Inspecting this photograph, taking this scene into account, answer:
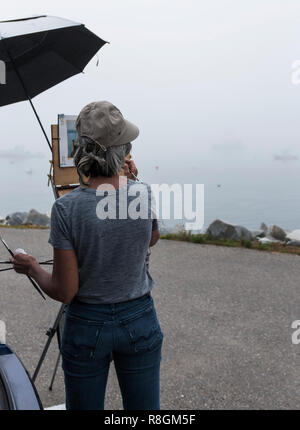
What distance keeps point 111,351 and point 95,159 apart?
77 centimetres

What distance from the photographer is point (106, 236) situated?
1.63m

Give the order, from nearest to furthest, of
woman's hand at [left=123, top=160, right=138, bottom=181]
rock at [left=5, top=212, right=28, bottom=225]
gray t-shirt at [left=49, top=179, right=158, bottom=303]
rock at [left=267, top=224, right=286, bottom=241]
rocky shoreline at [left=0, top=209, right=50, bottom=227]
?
gray t-shirt at [left=49, top=179, right=158, bottom=303] < woman's hand at [left=123, top=160, right=138, bottom=181] < rock at [left=267, top=224, right=286, bottom=241] < rocky shoreline at [left=0, top=209, right=50, bottom=227] < rock at [left=5, top=212, right=28, bottom=225]

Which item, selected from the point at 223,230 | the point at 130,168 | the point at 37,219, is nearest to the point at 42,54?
the point at 130,168

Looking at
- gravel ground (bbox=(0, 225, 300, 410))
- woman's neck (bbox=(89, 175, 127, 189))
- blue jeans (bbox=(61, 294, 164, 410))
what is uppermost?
woman's neck (bbox=(89, 175, 127, 189))

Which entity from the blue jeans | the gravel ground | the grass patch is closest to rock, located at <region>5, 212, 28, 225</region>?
the gravel ground

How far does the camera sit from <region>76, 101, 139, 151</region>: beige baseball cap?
5.35ft

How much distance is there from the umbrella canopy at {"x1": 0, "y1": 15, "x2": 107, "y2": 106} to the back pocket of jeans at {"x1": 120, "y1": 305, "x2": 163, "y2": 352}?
5.36ft

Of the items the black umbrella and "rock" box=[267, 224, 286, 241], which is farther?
→ "rock" box=[267, 224, 286, 241]

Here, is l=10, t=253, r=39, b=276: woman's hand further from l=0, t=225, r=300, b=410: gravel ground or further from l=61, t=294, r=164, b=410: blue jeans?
l=0, t=225, r=300, b=410: gravel ground

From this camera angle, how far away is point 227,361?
382 centimetres

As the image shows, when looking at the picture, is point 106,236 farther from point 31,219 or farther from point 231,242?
point 31,219
